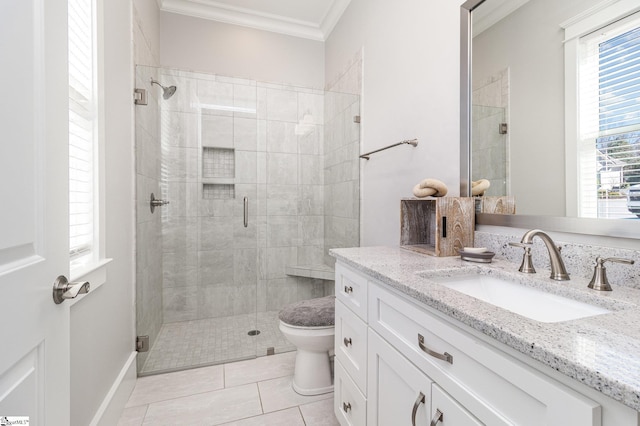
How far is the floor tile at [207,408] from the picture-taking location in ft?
4.75

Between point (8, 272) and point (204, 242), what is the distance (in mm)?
1943

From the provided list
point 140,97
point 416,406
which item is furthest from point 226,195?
point 416,406

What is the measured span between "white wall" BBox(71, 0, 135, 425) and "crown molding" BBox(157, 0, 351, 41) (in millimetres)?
1106

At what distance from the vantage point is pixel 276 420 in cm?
146

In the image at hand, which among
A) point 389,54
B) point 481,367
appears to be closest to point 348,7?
point 389,54

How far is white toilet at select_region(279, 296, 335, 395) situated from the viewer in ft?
5.31

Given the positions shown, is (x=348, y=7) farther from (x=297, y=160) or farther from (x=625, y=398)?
(x=625, y=398)

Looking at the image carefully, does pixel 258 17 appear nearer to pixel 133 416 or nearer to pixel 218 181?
pixel 218 181

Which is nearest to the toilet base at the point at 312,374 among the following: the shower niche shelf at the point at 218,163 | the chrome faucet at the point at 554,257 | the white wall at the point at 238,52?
the chrome faucet at the point at 554,257

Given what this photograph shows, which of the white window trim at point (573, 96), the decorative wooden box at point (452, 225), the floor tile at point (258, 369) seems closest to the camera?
the white window trim at point (573, 96)

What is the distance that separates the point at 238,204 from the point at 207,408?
1.45m

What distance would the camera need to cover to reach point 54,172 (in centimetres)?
68

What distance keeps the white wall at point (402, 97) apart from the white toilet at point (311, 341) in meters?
0.66

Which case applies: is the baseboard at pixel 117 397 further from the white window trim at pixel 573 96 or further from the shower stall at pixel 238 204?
the white window trim at pixel 573 96
